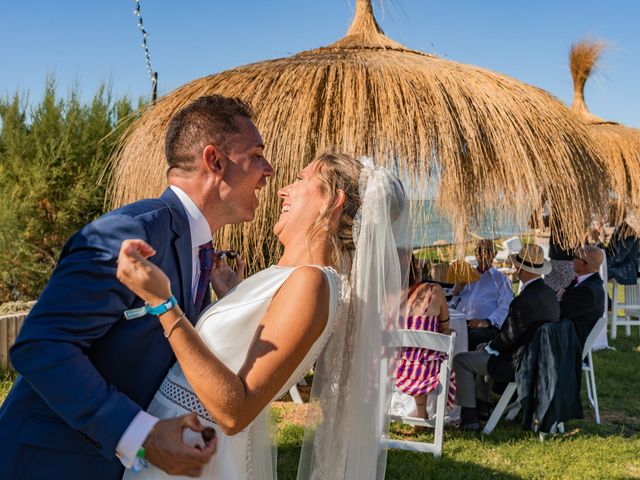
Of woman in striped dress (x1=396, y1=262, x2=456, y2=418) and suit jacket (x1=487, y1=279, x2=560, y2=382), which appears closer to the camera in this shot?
woman in striped dress (x1=396, y1=262, x2=456, y2=418)

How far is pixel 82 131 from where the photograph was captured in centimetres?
875

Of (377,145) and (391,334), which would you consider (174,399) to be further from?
(377,145)

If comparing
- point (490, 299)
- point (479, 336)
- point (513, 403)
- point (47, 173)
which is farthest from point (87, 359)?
point (47, 173)

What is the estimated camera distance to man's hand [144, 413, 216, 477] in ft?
4.83

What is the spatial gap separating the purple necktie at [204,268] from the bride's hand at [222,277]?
0.36 meters

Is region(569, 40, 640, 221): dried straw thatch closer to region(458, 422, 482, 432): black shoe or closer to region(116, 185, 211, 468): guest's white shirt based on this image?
region(458, 422, 482, 432): black shoe

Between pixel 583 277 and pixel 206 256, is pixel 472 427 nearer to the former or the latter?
pixel 583 277

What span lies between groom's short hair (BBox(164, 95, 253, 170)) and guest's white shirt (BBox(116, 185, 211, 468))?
0.33 feet

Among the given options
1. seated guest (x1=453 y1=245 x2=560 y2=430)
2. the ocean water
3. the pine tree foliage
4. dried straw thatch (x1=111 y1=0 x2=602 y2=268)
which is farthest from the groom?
the pine tree foliage

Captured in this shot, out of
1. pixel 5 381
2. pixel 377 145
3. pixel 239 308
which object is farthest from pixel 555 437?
pixel 5 381

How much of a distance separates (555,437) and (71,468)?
4.92 m

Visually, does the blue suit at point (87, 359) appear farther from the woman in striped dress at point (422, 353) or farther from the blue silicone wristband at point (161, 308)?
the woman in striped dress at point (422, 353)

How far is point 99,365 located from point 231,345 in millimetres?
350

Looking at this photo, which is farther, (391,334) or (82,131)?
(82,131)
